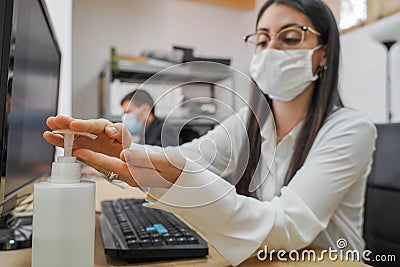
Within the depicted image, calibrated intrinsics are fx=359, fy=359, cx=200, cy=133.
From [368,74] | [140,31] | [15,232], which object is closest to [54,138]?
[15,232]

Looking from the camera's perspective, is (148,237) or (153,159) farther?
(148,237)

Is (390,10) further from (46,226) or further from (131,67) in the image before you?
(46,226)

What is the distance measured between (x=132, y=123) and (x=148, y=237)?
21 centimetres

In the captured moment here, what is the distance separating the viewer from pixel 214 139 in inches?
17.8

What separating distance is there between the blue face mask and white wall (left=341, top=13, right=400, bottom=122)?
1.46 m

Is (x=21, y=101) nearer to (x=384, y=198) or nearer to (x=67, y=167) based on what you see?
(x=67, y=167)

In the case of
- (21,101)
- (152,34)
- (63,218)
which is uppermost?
(152,34)

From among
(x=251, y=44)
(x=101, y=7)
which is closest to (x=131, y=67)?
(x=101, y=7)

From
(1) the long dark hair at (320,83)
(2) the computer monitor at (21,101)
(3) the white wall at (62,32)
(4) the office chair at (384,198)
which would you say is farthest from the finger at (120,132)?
(4) the office chair at (384,198)

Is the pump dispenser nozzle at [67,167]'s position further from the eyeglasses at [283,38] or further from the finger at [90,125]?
the eyeglasses at [283,38]

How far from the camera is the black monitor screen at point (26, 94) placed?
438 millimetres

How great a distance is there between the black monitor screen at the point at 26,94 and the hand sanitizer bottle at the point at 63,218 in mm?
104

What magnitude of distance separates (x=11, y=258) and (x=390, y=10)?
1.93 metres

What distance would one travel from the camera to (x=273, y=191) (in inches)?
28.8
